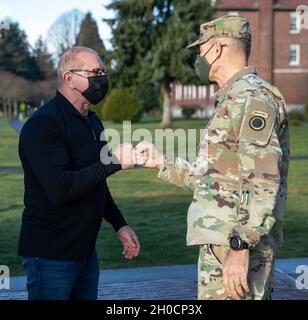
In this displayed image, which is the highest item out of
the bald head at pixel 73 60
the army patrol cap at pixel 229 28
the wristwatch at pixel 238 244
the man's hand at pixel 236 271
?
the army patrol cap at pixel 229 28

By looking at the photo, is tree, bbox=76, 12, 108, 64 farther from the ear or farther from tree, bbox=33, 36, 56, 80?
the ear

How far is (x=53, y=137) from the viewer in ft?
11.0

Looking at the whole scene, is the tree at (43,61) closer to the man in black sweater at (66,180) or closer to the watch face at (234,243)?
the man in black sweater at (66,180)

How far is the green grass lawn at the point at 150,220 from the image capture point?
7.83 meters

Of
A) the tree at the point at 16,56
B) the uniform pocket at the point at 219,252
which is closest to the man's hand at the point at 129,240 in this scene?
the uniform pocket at the point at 219,252

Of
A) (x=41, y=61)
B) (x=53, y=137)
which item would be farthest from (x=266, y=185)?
(x=41, y=61)

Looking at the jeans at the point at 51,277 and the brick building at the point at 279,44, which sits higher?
the brick building at the point at 279,44

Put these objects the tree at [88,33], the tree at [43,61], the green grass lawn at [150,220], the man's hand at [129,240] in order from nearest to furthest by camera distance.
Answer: the man's hand at [129,240] → the green grass lawn at [150,220] → the tree at [43,61] → the tree at [88,33]

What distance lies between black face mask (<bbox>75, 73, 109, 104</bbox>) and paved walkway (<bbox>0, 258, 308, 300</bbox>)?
2827 mm

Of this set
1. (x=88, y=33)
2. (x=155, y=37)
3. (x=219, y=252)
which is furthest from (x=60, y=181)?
(x=88, y=33)

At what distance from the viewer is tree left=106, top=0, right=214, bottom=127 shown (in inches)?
1601

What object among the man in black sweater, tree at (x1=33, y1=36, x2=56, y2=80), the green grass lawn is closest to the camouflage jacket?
the man in black sweater
